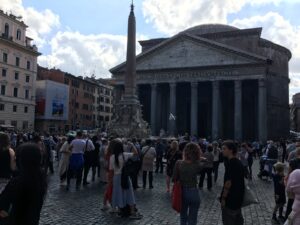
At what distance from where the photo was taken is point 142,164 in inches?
474

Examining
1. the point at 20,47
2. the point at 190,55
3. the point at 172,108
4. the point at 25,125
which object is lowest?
the point at 25,125

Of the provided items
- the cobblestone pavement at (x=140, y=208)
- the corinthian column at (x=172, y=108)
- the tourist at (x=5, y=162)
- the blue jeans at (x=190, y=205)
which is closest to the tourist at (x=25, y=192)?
the tourist at (x=5, y=162)

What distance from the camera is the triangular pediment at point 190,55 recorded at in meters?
39.6

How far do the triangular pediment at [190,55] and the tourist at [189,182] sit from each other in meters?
34.3

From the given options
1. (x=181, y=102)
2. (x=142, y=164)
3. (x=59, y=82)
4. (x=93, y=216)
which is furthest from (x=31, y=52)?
(x=93, y=216)

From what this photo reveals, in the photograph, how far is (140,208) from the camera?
8.59 meters

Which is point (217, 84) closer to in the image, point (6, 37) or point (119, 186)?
point (6, 37)

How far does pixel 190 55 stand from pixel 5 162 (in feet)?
123

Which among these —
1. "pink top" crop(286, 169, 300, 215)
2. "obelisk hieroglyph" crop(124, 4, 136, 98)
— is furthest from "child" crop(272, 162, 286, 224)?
"obelisk hieroglyph" crop(124, 4, 136, 98)

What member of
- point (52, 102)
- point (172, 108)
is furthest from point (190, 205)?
point (52, 102)

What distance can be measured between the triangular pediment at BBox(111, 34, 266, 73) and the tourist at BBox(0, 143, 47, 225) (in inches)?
1456

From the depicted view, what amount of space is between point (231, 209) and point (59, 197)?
564cm

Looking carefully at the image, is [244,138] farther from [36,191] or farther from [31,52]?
[36,191]

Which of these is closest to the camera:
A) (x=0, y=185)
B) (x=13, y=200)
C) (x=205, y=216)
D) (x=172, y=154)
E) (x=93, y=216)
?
(x=13, y=200)
